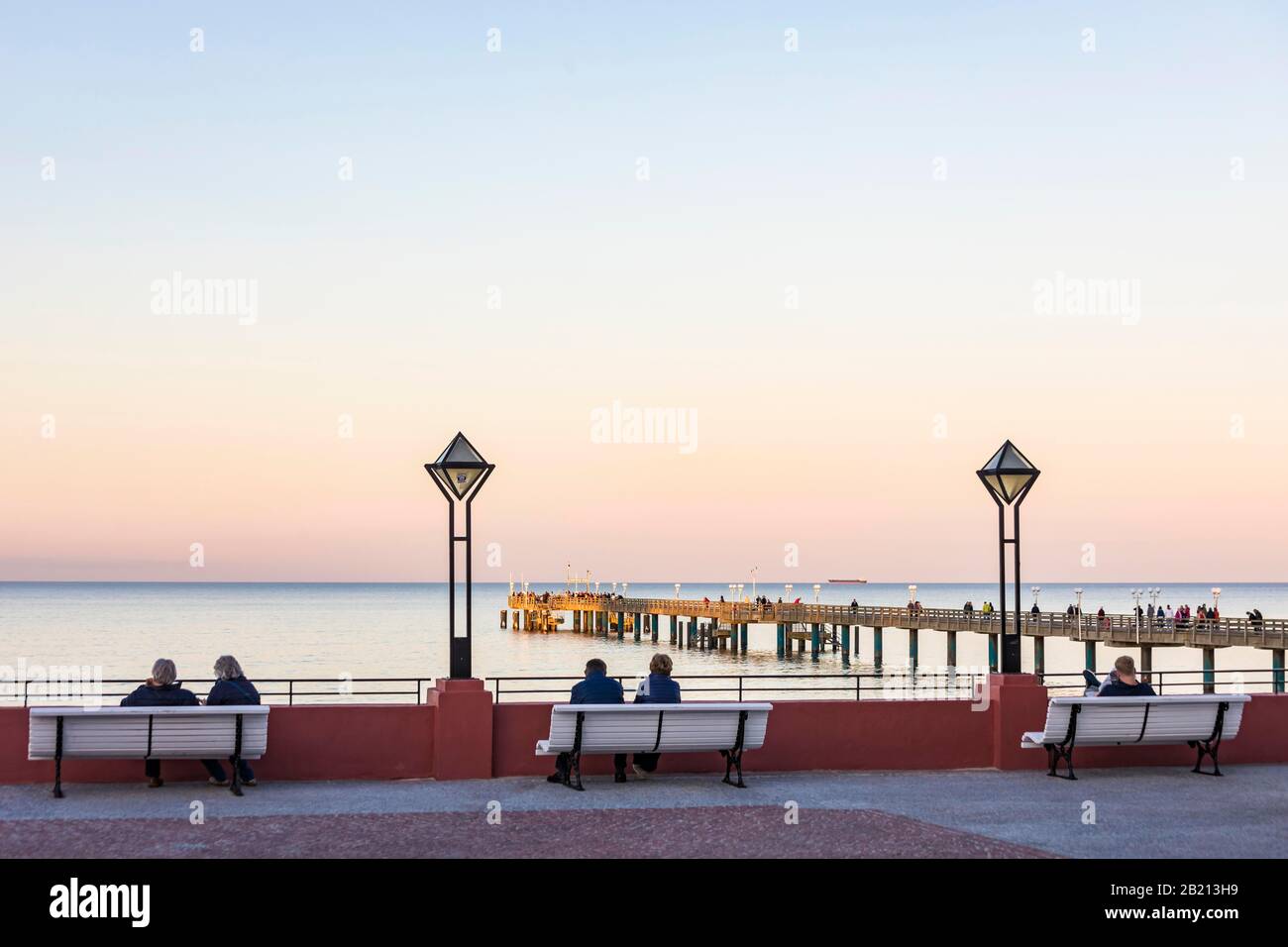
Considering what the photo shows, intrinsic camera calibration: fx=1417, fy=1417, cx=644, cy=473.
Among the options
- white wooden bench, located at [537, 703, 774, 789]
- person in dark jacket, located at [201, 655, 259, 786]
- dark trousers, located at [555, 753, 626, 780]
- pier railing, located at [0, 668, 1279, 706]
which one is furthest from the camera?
pier railing, located at [0, 668, 1279, 706]

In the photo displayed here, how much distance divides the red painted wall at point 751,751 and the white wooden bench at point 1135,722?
46 centimetres

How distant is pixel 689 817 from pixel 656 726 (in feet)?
5.61

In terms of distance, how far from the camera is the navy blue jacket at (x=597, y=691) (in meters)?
12.7

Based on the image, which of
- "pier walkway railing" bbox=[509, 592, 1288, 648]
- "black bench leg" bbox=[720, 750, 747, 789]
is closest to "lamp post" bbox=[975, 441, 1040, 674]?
"black bench leg" bbox=[720, 750, 747, 789]

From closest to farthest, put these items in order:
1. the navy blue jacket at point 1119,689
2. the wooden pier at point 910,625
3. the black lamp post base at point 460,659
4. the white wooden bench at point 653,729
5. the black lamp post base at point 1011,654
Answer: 1. the white wooden bench at point 653,729
2. the black lamp post base at point 460,659
3. the navy blue jacket at point 1119,689
4. the black lamp post base at point 1011,654
5. the wooden pier at point 910,625

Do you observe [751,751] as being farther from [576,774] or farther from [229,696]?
[229,696]

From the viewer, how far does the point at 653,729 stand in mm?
12367

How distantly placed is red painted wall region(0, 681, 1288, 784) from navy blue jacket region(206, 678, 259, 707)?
31 cm

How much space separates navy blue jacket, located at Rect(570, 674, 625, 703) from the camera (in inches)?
502

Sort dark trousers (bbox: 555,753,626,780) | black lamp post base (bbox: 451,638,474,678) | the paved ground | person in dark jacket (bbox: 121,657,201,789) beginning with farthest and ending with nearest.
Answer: black lamp post base (bbox: 451,638,474,678) < dark trousers (bbox: 555,753,626,780) < person in dark jacket (bbox: 121,657,201,789) < the paved ground

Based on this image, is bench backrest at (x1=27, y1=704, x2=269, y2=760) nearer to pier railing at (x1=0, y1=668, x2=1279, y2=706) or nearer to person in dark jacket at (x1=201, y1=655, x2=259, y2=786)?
person in dark jacket at (x1=201, y1=655, x2=259, y2=786)

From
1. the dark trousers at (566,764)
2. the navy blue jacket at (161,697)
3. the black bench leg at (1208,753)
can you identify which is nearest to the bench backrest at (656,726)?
the dark trousers at (566,764)

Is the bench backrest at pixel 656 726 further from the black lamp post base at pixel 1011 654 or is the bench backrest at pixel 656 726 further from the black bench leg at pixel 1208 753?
the black bench leg at pixel 1208 753

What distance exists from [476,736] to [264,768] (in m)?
1.87
